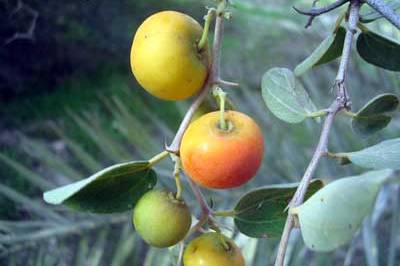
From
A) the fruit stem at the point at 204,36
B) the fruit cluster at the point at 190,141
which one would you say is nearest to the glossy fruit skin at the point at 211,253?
the fruit cluster at the point at 190,141

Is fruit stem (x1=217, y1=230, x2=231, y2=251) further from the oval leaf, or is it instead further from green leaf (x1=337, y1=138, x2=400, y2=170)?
the oval leaf

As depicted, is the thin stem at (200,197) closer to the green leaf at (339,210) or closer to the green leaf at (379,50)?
the green leaf at (339,210)

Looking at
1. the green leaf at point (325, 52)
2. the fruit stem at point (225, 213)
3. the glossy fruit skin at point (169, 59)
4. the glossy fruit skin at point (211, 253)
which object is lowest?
the fruit stem at point (225, 213)

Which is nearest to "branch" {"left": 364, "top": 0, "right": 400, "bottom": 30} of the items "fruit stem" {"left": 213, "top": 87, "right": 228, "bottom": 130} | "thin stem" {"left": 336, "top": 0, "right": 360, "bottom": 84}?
"thin stem" {"left": 336, "top": 0, "right": 360, "bottom": 84}

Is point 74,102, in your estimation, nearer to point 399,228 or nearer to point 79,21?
point 79,21

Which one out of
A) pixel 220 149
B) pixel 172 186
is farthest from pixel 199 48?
pixel 172 186

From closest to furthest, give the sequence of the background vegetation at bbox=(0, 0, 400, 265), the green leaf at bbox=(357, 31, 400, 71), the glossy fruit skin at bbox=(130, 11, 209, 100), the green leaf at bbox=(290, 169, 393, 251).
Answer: the green leaf at bbox=(290, 169, 393, 251)
the glossy fruit skin at bbox=(130, 11, 209, 100)
the green leaf at bbox=(357, 31, 400, 71)
the background vegetation at bbox=(0, 0, 400, 265)

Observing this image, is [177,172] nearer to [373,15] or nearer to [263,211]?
[263,211]
